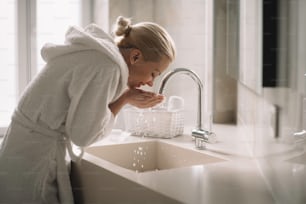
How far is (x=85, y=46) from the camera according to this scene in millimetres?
1079

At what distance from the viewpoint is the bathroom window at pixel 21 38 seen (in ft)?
6.09

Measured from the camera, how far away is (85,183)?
1.16 meters

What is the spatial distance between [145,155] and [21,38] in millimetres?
811

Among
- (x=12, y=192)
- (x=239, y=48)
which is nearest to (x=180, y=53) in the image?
(x=239, y=48)

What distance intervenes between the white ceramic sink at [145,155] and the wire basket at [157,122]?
52 mm

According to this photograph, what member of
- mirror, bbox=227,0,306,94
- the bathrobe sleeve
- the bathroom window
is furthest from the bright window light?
mirror, bbox=227,0,306,94

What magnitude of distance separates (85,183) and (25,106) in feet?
0.87

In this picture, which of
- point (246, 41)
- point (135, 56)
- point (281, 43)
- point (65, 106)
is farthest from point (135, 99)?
point (281, 43)

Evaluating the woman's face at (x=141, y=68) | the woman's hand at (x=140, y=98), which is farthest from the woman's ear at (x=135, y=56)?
the woman's hand at (x=140, y=98)

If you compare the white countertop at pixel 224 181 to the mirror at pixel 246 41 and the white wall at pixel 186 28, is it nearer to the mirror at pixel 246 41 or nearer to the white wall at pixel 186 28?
the mirror at pixel 246 41

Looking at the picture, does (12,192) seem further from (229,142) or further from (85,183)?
(229,142)

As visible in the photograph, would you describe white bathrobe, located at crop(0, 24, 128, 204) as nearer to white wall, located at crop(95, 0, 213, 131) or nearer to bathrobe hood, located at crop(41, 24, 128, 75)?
bathrobe hood, located at crop(41, 24, 128, 75)

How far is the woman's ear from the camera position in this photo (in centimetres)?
118

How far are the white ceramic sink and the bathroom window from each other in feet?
2.10
